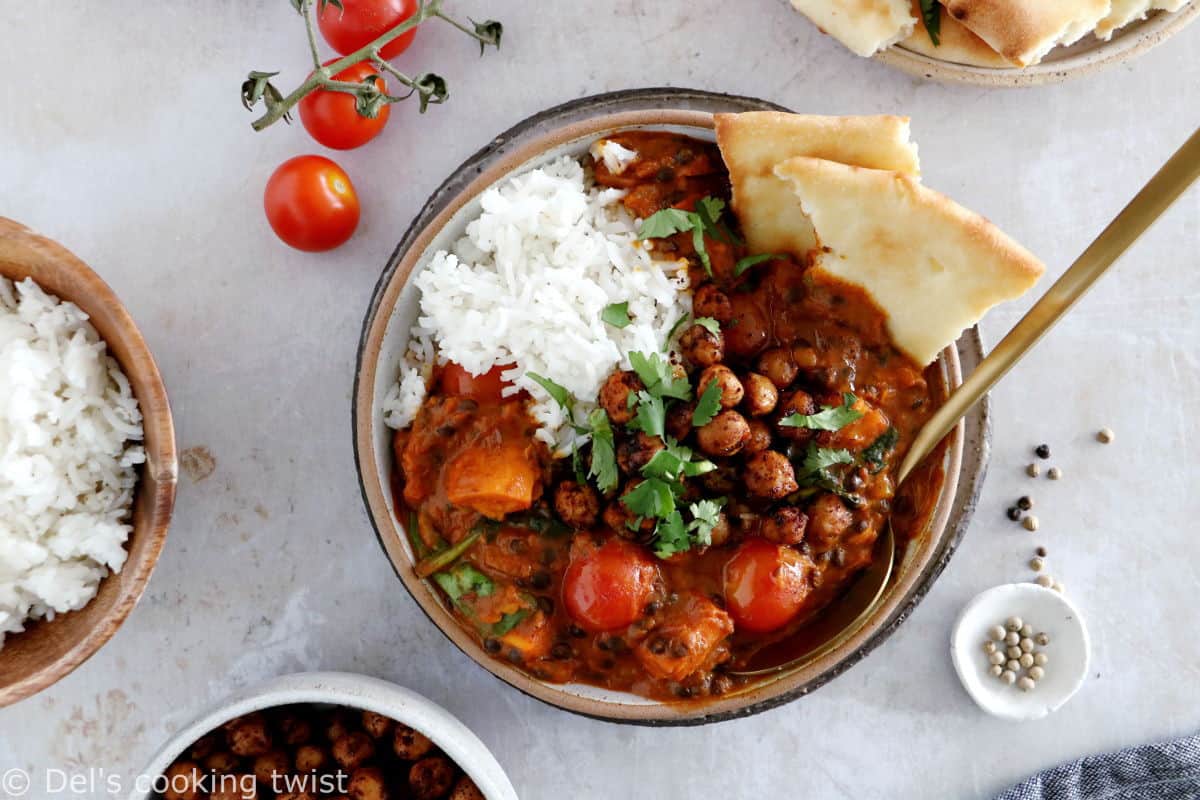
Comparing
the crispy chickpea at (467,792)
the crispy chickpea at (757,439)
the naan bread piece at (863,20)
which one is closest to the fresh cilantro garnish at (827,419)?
the crispy chickpea at (757,439)

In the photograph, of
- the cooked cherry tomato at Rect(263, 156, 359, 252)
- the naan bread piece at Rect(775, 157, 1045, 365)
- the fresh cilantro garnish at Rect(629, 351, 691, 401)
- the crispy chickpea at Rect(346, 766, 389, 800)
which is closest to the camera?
the naan bread piece at Rect(775, 157, 1045, 365)

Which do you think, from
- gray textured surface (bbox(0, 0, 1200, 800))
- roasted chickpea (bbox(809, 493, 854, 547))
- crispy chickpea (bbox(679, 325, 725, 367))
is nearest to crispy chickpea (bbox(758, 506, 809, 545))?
roasted chickpea (bbox(809, 493, 854, 547))

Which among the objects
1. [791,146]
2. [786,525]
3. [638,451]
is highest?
[791,146]

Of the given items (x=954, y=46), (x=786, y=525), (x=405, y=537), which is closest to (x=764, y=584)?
(x=786, y=525)

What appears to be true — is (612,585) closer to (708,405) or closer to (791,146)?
(708,405)

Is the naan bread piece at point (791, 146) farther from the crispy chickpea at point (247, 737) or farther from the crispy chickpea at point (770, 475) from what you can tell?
the crispy chickpea at point (247, 737)

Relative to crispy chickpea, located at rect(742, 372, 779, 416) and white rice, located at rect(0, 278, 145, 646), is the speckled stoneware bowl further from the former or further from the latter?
white rice, located at rect(0, 278, 145, 646)
